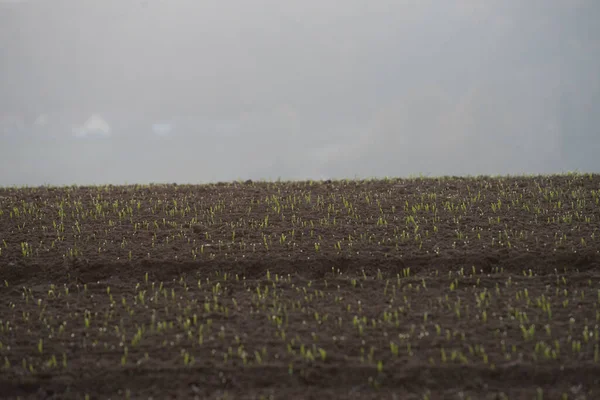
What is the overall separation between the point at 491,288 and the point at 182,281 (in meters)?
4.42

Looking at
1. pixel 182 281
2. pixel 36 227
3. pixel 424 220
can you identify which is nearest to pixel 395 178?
pixel 424 220

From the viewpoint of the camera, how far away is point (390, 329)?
22.2ft

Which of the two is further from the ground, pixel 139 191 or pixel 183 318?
pixel 139 191

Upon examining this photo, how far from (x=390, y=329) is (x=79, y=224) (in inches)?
274

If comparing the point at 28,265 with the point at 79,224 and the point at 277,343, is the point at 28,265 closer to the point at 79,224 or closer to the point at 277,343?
the point at 79,224

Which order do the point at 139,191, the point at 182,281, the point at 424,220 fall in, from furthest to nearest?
the point at 139,191, the point at 424,220, the point at 182,281

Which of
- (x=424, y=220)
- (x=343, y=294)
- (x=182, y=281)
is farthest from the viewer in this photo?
(x=424, y=220)

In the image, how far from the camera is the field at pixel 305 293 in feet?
19.5

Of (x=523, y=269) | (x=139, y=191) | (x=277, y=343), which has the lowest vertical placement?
(x=277, y=343)

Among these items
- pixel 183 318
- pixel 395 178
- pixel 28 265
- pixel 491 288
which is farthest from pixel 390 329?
pixel 395 178

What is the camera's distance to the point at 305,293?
26.0ft

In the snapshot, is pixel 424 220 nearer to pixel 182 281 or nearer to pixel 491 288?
pixel 491 288

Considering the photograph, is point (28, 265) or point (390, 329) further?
point (28, 265)

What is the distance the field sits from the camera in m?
5.95
